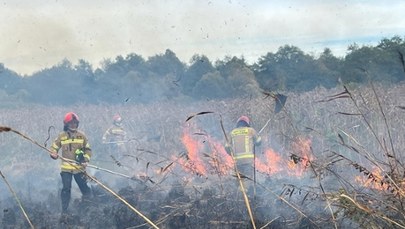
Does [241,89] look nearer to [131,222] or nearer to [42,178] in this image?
[42,178]

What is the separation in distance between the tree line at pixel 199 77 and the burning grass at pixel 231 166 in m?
8.00

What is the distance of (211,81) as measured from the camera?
1390 inches

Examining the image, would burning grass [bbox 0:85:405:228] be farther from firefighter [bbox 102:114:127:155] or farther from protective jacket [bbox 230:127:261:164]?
protective jacket [bbox 230:127:261:164]

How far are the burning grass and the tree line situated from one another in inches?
315

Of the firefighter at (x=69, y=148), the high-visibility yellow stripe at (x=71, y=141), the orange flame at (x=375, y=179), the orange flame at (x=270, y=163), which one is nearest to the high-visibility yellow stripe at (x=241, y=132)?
the orange flame at (x=375, y=179)

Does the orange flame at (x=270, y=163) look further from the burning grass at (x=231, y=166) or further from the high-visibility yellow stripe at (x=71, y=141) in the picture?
the high-visibility yellow stripe at (x=71, y=141)

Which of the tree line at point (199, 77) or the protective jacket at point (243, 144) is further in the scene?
the tree line at point (199, 77)

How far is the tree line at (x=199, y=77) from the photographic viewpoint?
99.1ft

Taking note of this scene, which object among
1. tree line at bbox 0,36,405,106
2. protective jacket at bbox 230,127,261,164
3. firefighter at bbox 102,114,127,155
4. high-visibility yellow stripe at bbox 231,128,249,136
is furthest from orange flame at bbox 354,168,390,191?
tree line at bbox 0,36,405,106

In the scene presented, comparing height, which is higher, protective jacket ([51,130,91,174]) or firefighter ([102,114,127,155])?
protective jacket ([51,130,91,174])

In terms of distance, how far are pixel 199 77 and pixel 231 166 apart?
28017 millimetres

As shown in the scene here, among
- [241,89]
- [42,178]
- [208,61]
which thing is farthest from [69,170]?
[208,61]

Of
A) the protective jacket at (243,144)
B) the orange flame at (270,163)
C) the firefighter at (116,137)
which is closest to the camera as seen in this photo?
the protective jacket at (243,144)

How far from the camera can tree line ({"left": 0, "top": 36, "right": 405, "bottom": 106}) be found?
3020 centimetres
